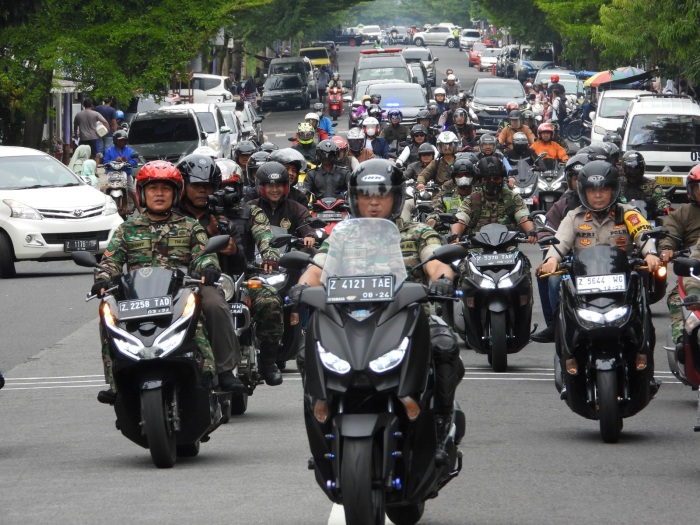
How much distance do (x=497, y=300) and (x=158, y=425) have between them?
5.32 meters

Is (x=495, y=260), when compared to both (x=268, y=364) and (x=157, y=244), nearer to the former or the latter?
(x=268, y=364)

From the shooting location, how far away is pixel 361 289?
6.89 metres

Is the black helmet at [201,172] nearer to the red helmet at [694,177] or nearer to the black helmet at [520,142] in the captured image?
the red helmet at [694,177]

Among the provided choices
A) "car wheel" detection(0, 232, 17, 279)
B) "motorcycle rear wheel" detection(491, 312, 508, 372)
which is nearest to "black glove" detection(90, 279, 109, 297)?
"motorcycle rear wheel" detection(491, 312, 508, 372)

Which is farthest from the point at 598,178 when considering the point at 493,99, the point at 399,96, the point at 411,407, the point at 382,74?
the point at 382,74

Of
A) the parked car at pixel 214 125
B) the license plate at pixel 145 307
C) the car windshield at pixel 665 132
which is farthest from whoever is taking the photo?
the parked car at pixel 214 125

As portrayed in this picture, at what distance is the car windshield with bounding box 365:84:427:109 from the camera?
4538 cm

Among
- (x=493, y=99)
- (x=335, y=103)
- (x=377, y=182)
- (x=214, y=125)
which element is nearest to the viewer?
(x=377, y=182)

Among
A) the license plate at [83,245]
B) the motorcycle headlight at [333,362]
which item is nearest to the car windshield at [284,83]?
the license plate at [83,245]

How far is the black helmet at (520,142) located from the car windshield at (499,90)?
27.9 metres

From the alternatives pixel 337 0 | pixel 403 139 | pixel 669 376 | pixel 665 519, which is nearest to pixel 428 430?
pixel 665 519

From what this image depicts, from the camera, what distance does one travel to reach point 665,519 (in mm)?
7629

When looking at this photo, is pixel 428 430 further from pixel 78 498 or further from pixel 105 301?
pixel 105 301

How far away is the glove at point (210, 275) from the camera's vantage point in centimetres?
940
